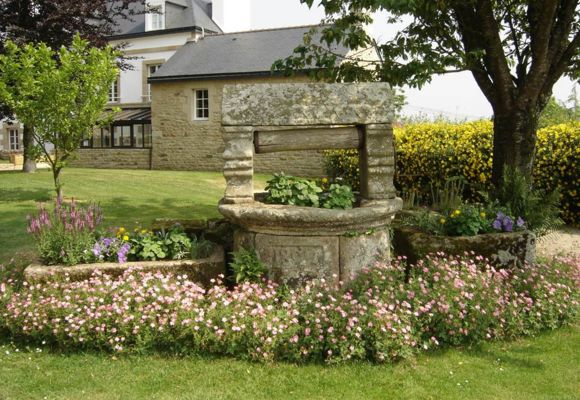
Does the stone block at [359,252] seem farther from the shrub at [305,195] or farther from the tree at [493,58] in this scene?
the tree at [493,58]

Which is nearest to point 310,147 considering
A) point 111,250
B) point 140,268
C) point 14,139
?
point 140,268

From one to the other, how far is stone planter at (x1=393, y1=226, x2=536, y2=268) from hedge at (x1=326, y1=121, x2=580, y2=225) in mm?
2972

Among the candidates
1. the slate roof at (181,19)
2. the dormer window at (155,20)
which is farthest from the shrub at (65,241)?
the dormer window at (155,20)

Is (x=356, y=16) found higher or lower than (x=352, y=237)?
higher

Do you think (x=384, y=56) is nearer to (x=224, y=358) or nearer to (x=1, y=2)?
(x=224, y=358)

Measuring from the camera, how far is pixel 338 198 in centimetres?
483

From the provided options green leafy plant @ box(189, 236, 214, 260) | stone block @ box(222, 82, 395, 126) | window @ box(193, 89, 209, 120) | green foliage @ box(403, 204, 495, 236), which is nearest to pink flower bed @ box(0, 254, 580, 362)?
green leafy plant @ box(189, 236, 214, 260)

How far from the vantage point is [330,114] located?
475 cm

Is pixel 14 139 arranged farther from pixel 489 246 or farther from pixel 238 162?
pixel 489 246

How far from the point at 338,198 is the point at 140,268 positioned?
1.86 m

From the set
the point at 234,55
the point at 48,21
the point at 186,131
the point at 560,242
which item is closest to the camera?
the point at 560,242

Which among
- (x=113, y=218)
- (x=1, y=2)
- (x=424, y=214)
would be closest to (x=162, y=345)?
(x=424, y=214)

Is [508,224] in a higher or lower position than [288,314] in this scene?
higher

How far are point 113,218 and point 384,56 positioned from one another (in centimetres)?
520
